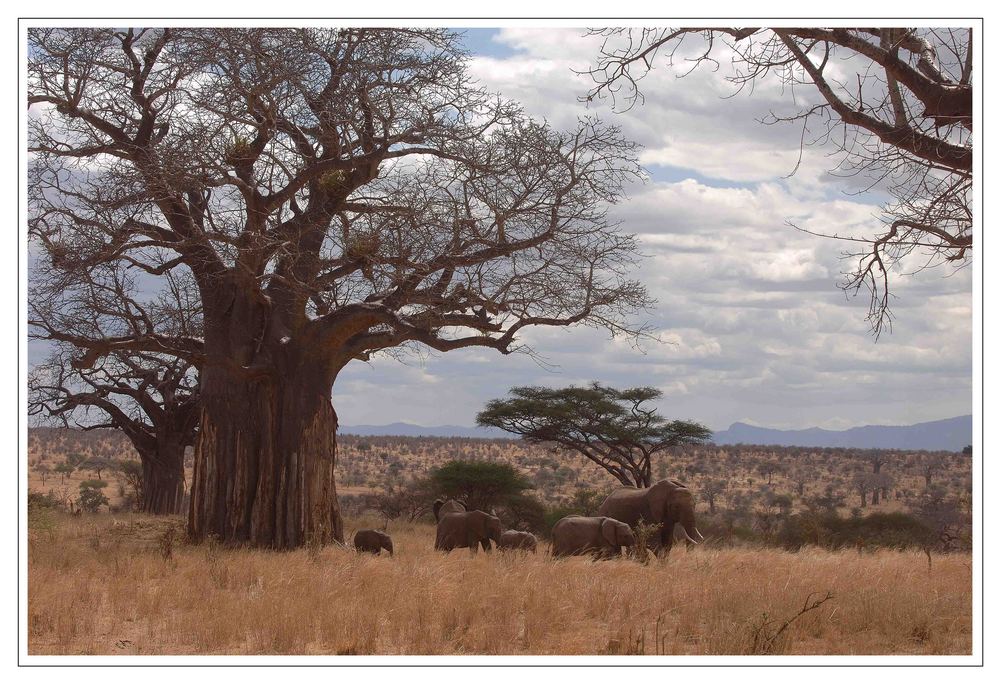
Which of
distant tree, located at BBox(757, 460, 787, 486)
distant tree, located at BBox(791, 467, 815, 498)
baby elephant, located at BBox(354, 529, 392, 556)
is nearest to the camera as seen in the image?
baby elephant, located at BBox(354, 529, 392, 556)

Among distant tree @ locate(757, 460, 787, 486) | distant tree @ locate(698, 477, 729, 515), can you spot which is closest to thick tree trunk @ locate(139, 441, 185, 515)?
distant tree @ locate(698, 477, 729, 515)

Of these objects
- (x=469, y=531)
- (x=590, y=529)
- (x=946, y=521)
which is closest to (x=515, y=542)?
(x=469, y=531)

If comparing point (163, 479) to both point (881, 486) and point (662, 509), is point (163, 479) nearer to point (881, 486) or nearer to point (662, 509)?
point (662, 509)

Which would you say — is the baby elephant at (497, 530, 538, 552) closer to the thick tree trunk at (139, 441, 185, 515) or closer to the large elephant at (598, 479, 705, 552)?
the large elephant at (598, 479, 705, 552)

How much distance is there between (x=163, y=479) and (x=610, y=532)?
12.7 meters

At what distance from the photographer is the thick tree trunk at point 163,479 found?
2211 cm

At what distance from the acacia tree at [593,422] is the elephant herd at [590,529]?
1028cm

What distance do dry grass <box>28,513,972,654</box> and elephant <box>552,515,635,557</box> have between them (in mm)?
908

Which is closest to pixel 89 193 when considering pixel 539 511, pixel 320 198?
pixel 320 198

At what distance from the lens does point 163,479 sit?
22.3 metres

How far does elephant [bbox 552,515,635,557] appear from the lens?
12.9 m

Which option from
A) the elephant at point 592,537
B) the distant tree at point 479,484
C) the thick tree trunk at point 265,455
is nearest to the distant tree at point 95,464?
the distant tree at point 479,484

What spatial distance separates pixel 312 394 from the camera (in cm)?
1377
